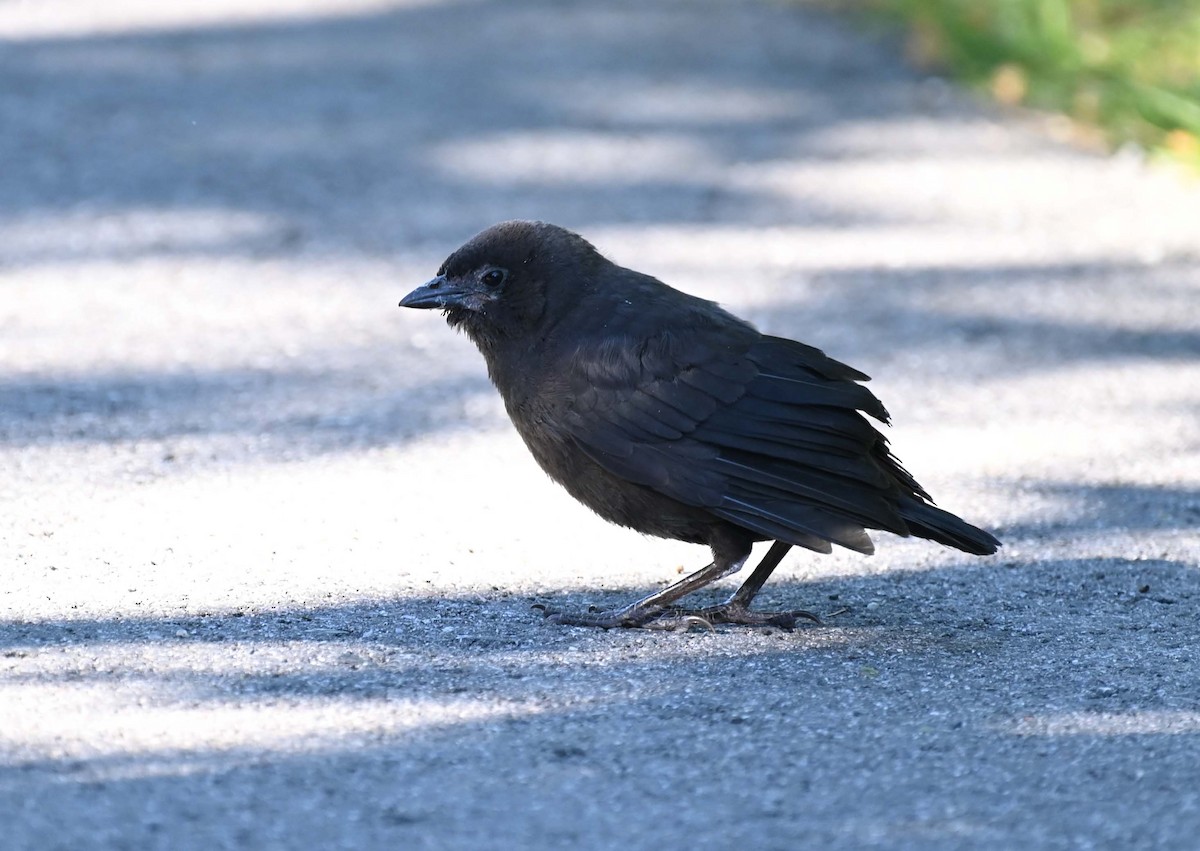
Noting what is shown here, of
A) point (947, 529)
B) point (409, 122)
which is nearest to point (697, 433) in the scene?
point (947, 529)

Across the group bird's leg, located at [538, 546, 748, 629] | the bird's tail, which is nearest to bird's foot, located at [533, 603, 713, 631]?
→ bird's leg, located at [538, 546, 748, 629]

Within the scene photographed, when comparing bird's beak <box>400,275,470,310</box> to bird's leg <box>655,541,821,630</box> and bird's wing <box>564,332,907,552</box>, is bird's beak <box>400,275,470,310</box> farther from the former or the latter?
bird's leg <box>655,541,821,630</box>

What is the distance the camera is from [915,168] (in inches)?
384

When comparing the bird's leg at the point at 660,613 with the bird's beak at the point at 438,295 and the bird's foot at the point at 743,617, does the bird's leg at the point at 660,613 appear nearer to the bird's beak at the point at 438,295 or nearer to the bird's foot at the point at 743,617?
the bird's foot at the point at 743,617

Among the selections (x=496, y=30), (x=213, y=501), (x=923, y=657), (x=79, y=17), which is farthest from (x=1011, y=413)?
(x=79, y=17)

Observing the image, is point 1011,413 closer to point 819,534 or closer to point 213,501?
point 819,534

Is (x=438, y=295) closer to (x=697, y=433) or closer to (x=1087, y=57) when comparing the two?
(x=697, y=433)

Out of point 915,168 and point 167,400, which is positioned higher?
point 915,168

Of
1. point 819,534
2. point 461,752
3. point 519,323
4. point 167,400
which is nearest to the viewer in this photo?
point 461,752

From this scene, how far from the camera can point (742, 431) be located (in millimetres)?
4609

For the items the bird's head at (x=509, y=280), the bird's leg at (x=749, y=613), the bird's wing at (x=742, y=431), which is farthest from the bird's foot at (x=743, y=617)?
the bird's head at (x=509, y=280)

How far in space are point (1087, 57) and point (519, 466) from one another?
Answer: 6.85m

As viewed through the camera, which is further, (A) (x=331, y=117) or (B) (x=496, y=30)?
(B) (x=496, y=30)

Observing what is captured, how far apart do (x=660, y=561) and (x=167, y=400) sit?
2175mm
